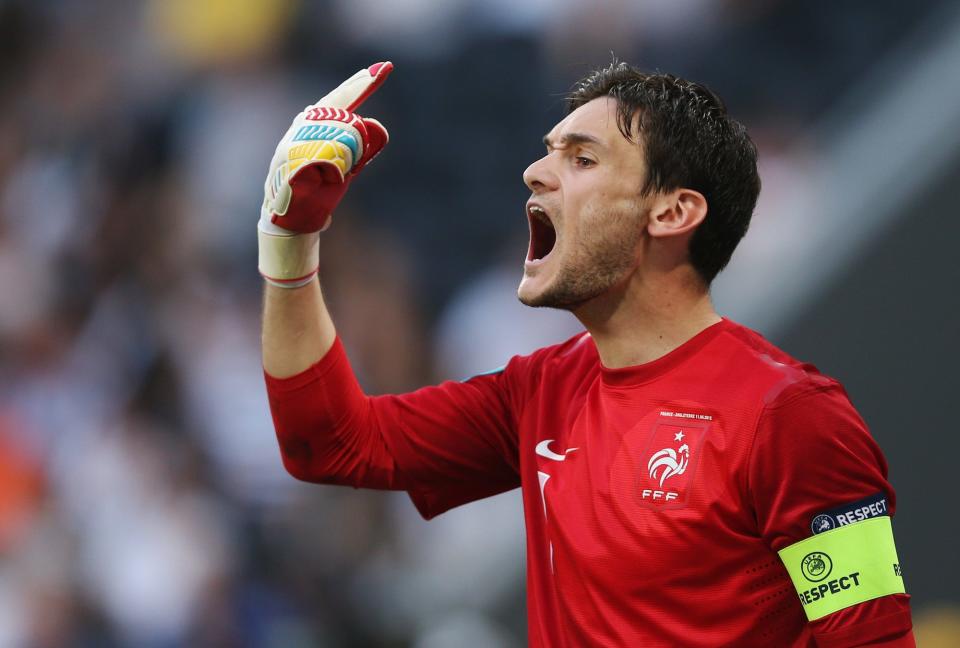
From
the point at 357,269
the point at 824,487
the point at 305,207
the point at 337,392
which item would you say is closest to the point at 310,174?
the point at 305,207

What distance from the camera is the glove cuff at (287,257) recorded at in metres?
2.63

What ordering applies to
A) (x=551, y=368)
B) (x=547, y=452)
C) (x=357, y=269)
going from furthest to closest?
(x=357, y=269) < (x=551, y=368) < (x=547, y=452)

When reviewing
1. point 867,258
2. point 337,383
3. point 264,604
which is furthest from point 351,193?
point 337,383

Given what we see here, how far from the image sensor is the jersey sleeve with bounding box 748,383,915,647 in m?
2.15

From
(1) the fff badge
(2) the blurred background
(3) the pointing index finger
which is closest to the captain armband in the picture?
(1) the fff badge

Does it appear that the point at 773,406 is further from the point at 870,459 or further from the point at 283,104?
the point at 283,104

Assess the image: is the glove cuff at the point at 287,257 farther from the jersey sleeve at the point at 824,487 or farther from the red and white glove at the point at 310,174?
the jersey sleeve at the point at 824,487

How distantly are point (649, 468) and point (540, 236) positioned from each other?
2.02 ft

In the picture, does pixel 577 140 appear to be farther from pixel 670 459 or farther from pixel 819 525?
pixel 819 525

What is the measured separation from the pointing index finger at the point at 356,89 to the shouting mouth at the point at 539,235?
391mm

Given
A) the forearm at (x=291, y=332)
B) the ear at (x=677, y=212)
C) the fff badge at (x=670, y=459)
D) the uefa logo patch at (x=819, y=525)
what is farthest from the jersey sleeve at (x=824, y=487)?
the forearm at (x=291, y=332)

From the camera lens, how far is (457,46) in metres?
6.88

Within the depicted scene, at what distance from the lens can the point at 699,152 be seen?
2584 mm

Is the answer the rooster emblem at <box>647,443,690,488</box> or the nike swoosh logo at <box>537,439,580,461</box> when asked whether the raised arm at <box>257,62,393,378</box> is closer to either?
the nike swoosh logo at <box>537,439,580,461</box>
